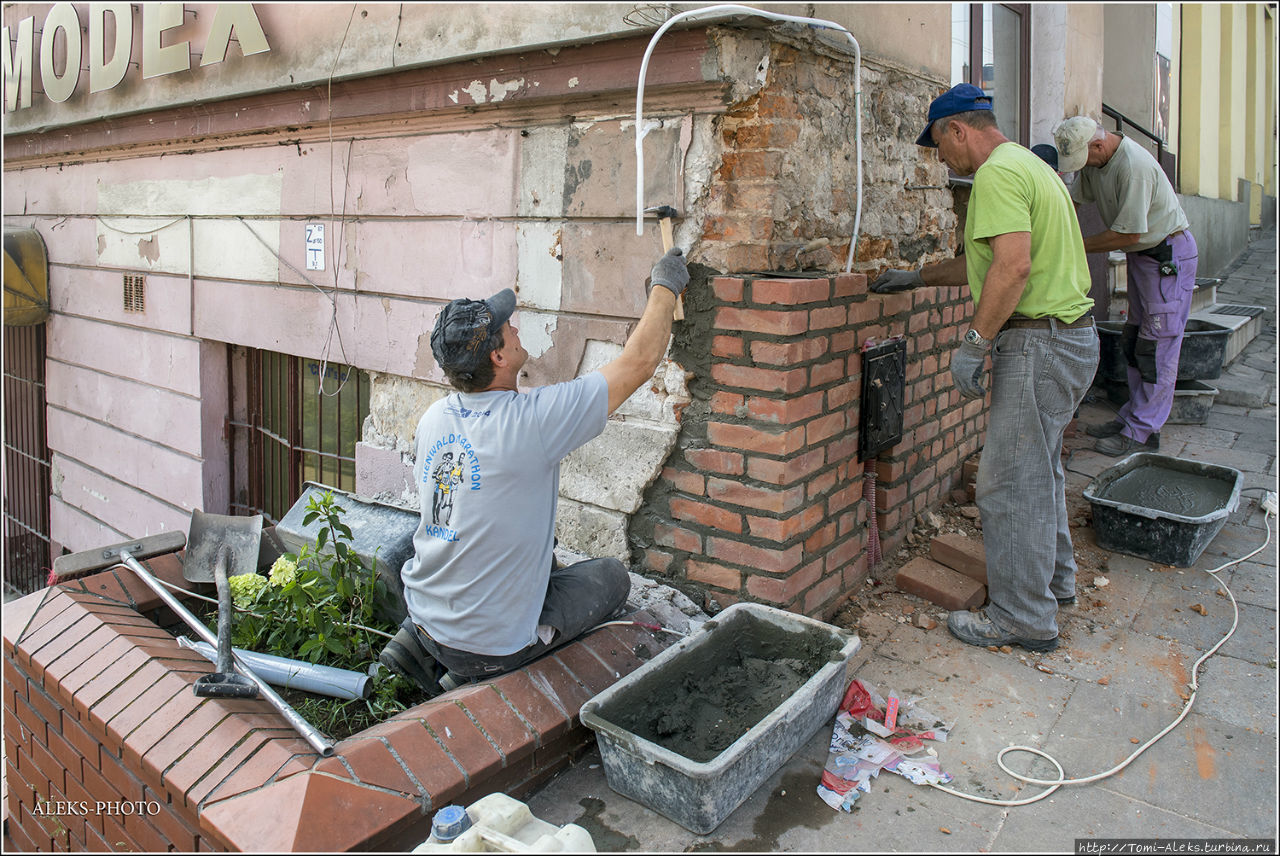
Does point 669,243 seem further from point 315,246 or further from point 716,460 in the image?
point 315,246

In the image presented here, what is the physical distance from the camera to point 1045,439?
344 centimetres

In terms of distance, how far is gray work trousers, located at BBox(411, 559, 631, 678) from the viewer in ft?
9.80

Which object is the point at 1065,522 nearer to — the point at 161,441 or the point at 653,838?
the point at 653,838

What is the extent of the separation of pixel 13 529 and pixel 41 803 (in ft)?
21.4

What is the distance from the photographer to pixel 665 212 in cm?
333

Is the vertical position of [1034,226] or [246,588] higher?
[1034,226]

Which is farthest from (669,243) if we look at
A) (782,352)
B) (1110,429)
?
(1110,429)

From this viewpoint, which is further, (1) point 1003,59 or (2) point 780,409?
(1) point 1003,59

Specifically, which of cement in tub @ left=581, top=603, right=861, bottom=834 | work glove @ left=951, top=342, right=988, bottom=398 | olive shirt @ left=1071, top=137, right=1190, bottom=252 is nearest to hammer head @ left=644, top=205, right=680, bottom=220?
work glove @ left=951, top=342, right=988, bottom=398

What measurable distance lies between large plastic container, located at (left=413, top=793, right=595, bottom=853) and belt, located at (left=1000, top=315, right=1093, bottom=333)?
241cm

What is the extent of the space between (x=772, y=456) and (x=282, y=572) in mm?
2037

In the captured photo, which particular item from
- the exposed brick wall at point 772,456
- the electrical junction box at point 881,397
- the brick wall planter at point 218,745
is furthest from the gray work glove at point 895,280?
the brick wall planter at point 218,745

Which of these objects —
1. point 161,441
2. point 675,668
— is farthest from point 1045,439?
point 161,441

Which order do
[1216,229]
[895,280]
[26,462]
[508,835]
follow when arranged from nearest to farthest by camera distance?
1. [508,835]
2. [895,280]
3. [26,462]
4. [1216,229]
